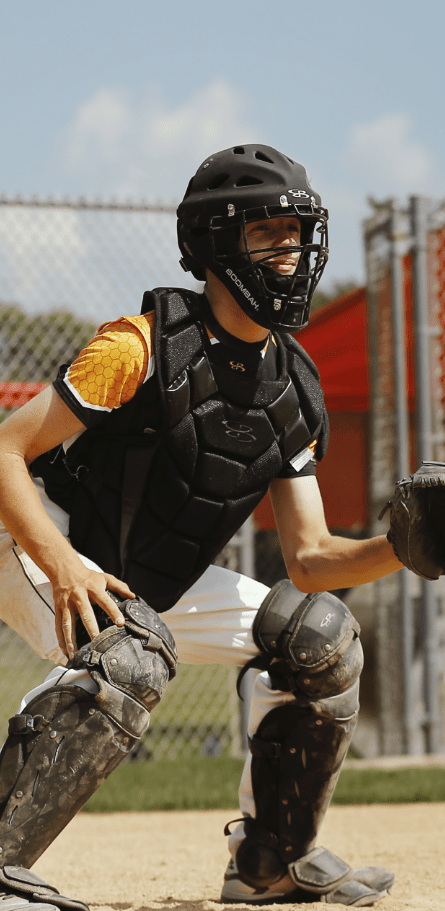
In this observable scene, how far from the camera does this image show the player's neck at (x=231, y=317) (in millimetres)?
2680

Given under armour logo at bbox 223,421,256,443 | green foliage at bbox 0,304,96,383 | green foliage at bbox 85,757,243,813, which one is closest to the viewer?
under armour logo at bbox 223,421,256,443

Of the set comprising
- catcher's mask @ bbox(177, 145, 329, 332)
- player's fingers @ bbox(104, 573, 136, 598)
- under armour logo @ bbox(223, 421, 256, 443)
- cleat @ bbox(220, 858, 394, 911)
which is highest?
catcher's mask @ bbox(177, 145, 329, 332)

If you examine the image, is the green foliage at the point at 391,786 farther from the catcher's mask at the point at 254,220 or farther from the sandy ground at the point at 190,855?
the catcher's mask at the point at 254,220

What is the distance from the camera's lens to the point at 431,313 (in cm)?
607

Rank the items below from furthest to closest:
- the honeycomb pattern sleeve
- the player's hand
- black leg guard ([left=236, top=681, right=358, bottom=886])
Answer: black leg guard ([left=236, top=681, right=358, bottom=886]) < the honeycomb pattern sleeve < the player's hand

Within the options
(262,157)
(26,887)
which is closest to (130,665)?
(26,887)

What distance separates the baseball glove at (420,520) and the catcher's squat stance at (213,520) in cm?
15

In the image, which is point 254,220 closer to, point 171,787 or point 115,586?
point 115,586

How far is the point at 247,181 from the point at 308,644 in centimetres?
125

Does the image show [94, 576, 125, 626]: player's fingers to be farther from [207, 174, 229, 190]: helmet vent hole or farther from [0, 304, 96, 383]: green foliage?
[0, 304, 96, 383]: green foliage

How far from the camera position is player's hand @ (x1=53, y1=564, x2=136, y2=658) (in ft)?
7.00

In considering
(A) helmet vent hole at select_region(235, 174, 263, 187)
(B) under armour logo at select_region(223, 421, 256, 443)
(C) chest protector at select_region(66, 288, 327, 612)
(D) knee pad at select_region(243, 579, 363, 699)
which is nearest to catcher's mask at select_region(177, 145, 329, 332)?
(A) helmet vent hole at select_region(235, 174, 263, 187)

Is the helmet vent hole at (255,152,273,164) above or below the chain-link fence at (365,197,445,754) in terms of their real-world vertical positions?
above

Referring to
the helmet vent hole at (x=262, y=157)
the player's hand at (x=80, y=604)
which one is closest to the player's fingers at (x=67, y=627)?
the player's hand at (x=80, y=604)
